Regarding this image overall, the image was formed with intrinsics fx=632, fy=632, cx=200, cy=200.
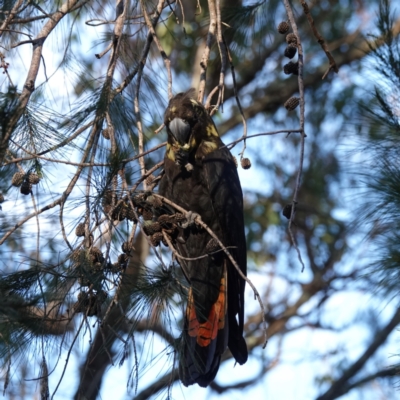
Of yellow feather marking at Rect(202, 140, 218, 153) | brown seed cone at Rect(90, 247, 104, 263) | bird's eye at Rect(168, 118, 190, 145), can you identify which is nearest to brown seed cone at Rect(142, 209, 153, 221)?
Answer: brown seed cone at Rect(90, 247, 104, 263)

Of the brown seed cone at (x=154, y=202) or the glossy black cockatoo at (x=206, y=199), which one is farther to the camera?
the glossy black cockatoo at (x=206, y=199)

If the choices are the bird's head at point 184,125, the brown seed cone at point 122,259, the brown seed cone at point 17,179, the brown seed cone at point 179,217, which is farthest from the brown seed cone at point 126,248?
the bird's head at point 184,125

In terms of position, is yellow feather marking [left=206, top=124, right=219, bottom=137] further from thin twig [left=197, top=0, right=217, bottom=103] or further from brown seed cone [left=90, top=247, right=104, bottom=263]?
brown seed cone [left=90, top=247, right=104, bottom=263]

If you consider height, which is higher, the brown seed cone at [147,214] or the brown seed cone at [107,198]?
the brown seed cone at [147,214]

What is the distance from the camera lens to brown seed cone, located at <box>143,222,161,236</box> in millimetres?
2107

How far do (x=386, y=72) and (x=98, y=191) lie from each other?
1.22 meters

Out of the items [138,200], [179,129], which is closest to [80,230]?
[138,200]

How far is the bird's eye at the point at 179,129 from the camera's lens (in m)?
2.80

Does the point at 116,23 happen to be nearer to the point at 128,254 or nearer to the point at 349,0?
the point at 128,254

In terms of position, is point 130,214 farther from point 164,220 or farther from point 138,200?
point 164,220

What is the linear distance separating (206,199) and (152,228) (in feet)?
2.72

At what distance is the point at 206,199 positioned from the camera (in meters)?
2.92

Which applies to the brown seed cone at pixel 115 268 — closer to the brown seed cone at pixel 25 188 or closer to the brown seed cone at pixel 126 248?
the brown seed cone at pixel 126 248

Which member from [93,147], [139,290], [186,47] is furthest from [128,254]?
[186,47]
